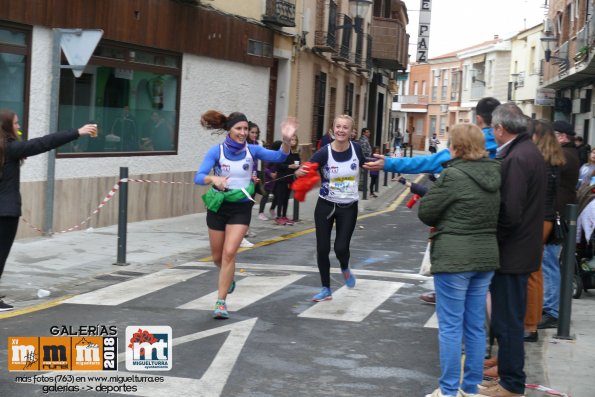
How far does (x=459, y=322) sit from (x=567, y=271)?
2.39m

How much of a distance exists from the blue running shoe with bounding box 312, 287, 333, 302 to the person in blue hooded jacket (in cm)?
206

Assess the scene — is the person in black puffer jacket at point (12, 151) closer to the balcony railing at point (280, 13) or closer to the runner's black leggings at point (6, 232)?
the runner's black leggings at point (6, 232)

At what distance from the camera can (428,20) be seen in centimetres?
4728

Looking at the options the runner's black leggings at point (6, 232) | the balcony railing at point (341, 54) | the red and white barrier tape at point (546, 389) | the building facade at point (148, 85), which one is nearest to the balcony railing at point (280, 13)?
the building facade at point (148, 85)

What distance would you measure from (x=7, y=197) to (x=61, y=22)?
6060 mm

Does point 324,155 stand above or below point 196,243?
above

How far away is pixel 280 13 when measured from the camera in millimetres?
21844

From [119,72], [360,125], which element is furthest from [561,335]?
[360,125]

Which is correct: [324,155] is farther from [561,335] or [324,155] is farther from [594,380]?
[594,380]

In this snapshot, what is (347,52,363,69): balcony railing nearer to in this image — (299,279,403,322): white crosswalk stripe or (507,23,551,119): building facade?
(507,23,551,119): building facade

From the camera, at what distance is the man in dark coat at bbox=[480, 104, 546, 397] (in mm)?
5988

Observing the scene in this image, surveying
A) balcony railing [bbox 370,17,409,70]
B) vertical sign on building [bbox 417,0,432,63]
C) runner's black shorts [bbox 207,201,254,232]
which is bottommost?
runner's black shorts [bbox 207,201,254,232]

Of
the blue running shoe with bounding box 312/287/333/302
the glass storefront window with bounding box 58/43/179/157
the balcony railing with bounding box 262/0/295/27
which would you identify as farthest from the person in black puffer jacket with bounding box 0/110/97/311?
the balcony railing with bounding box 262/0/295/27

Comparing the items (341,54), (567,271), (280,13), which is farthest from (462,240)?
(341,54)
